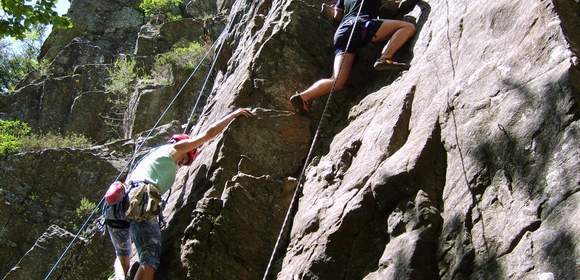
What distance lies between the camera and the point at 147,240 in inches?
236

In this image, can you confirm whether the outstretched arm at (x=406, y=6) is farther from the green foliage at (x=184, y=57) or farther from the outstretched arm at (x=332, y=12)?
the green foliage at (x=184, y=57)

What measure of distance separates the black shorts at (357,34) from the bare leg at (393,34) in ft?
0.28

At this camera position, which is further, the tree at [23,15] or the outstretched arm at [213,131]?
the tree at [23,15]

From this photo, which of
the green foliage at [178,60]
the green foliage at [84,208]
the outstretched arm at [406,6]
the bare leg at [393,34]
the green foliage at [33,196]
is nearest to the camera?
the bare leg at [393,34]

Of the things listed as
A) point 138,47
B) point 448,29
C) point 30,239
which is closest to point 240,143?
point 448,29

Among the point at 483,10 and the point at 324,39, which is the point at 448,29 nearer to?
the point at 483,10

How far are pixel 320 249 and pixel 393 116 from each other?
140 cm

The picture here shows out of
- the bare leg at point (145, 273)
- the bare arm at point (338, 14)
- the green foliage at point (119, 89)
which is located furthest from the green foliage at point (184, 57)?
the bare leg at point (145, 273)

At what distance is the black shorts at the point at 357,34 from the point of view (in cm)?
689

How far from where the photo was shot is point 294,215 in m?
5.86

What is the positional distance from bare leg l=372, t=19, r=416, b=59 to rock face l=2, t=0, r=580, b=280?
148mm

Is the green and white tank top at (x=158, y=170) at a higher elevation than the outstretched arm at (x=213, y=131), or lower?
lower

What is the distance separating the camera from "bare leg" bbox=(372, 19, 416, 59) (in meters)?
6.51

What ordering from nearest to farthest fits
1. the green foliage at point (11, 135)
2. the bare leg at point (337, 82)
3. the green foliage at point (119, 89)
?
the bare leg at point (337, 82), the green foliage at point (11, 135), the green foliage at point (119, 89)
